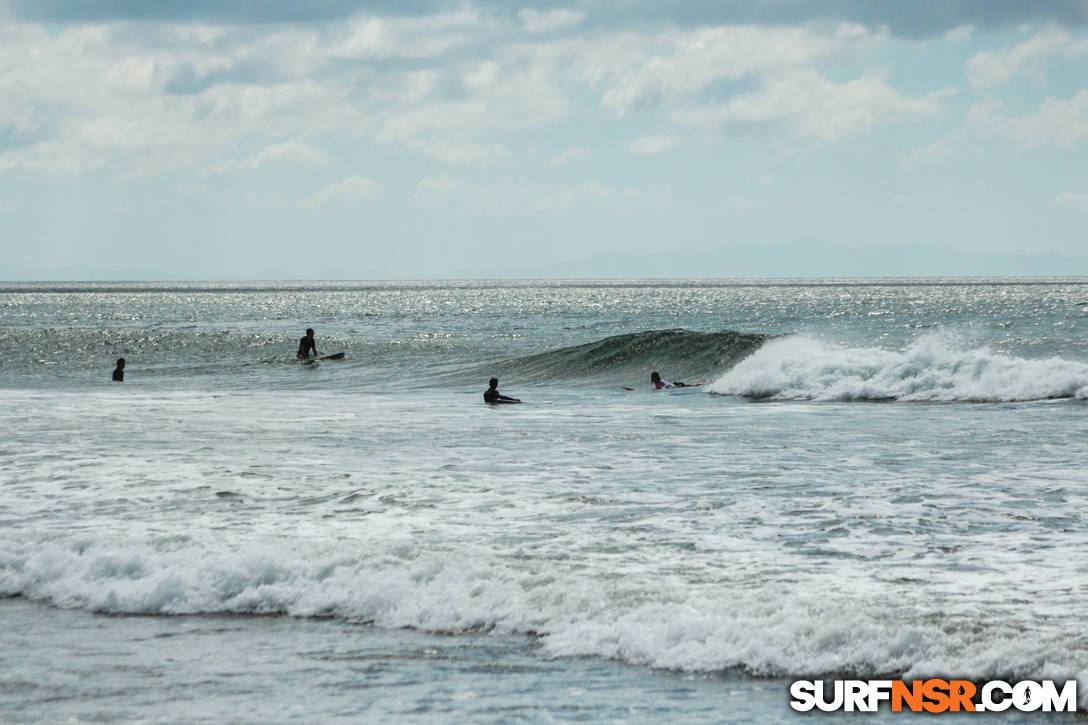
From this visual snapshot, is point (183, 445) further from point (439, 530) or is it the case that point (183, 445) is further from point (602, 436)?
point (439, 530)

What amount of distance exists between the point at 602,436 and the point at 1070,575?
1023 cm

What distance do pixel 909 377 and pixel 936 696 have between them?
69.7ft

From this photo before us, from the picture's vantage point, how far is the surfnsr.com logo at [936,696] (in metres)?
6.21

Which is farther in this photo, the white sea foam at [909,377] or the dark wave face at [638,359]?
the dark wave face at [638,359]

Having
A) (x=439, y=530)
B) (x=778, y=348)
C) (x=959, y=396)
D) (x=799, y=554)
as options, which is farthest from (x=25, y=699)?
(x=778, y=348)

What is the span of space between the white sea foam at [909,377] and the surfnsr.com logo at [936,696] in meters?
19.0

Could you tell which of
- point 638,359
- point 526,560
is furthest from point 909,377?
point 526,560

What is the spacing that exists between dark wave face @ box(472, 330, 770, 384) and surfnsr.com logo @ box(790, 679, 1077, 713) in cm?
2721

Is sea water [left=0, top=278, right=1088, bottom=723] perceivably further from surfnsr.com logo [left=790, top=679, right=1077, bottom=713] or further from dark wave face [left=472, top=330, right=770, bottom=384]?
dark wave face [left=472, top=330, right=770, bottom=384]

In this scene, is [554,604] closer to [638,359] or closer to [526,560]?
[526,560]

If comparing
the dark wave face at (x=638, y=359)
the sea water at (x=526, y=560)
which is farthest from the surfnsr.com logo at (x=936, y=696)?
the dark wave face at (x=638, y=359)

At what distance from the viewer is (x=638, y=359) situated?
37188 mm

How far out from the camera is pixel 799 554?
30.9 ft

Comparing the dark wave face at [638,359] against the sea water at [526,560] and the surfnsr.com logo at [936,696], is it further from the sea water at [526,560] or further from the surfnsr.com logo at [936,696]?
the surfnsr.com logo at [936,696]
